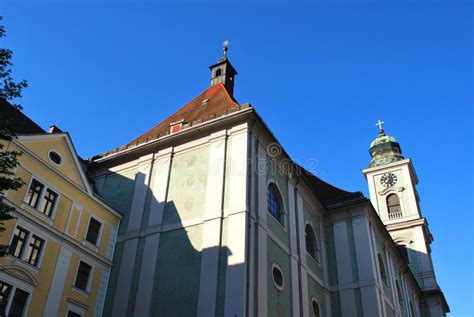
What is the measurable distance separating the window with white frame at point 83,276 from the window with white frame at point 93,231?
104 centimetres

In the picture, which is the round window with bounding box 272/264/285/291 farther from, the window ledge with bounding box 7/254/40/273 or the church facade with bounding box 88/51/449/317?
the window ledge with bounding box 7/254/40/273

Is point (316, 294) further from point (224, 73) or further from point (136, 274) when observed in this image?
point (224, 73)

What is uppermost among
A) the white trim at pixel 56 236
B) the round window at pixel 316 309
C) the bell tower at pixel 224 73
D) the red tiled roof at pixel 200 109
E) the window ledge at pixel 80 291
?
the bell tower at pixel 224 73

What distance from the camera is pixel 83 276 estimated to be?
17984mm

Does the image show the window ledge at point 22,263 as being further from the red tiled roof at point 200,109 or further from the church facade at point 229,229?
the red tiled roof at point 200,109

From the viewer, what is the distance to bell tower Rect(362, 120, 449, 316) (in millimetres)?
38688

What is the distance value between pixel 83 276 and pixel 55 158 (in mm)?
4531

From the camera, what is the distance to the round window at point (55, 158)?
18.2 metres

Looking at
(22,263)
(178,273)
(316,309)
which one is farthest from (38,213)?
(316,309)

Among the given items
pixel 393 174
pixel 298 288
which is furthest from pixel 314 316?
pixel 393 174

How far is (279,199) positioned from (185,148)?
4.70 meters

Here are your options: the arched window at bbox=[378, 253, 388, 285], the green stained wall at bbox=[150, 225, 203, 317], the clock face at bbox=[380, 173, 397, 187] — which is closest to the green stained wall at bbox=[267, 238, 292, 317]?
the green stained wall at bbox=[150, 225, 203, 317]

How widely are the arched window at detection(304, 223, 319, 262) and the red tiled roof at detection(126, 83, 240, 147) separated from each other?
7136 millimetres

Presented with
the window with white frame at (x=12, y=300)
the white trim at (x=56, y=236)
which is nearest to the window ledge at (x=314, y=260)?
the white trim at (x=56, y=236)
